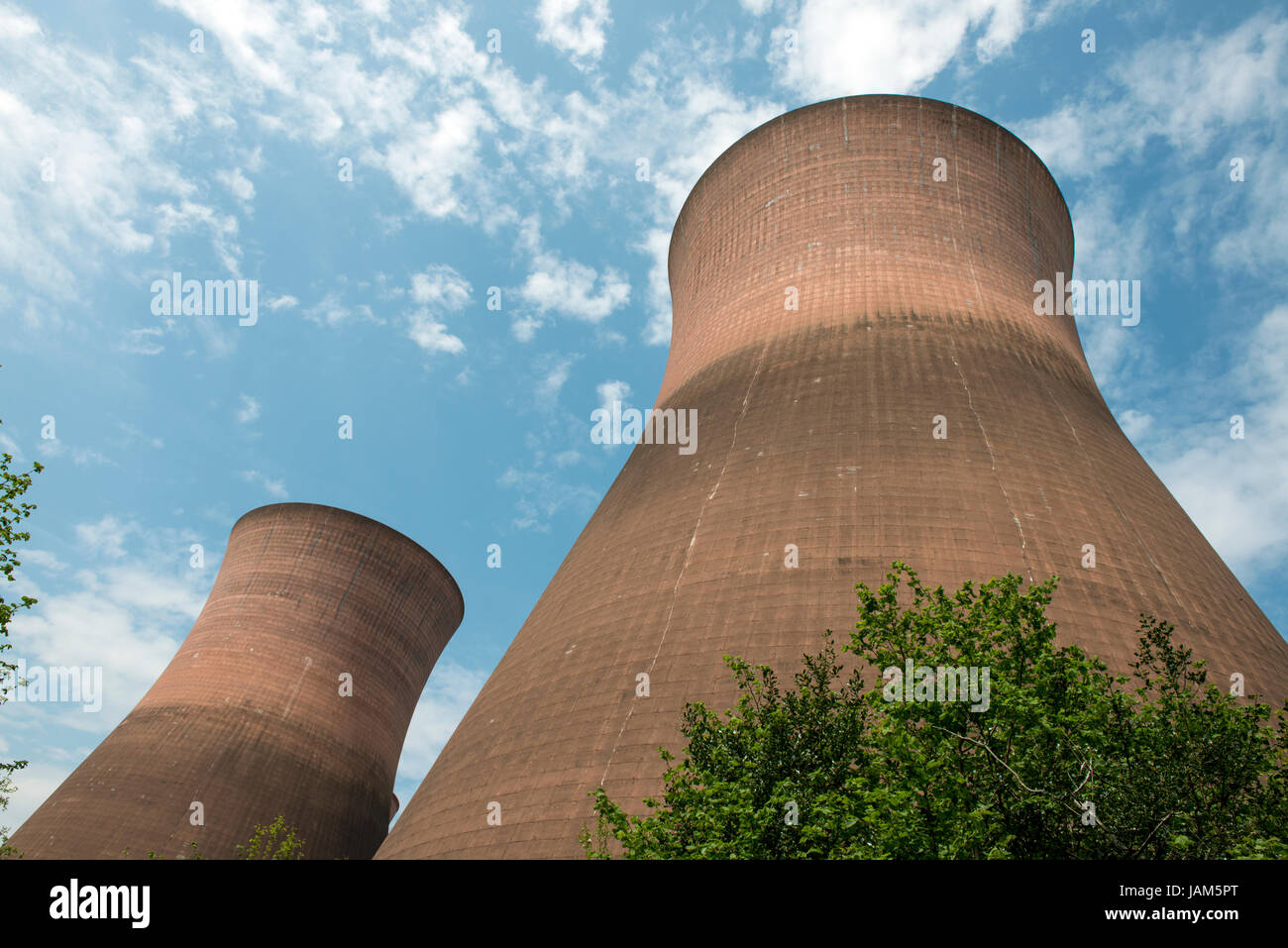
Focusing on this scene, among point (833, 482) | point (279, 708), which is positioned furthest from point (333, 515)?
point (833, 482)

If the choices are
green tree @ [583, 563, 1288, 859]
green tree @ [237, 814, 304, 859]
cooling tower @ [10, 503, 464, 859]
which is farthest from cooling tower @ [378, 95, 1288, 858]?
cooling tower @ [10, 503, 464, 859]

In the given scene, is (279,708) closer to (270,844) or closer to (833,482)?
(270,844)

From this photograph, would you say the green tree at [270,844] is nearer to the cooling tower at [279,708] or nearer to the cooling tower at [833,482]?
the cooling tower at [279,708]

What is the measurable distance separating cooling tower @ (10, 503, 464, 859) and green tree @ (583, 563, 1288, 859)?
1506 centimetres

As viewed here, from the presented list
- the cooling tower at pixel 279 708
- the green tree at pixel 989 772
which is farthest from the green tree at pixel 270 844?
the green tree at pixel 989 772

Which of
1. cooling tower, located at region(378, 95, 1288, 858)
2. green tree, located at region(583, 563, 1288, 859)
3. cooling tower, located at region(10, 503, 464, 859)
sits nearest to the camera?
green tree, located at region(583, 563, 1288, 859)

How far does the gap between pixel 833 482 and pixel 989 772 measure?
20.8ft

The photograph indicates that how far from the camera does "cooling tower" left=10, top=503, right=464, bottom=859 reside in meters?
18.1

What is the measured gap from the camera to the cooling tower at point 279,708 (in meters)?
18.1

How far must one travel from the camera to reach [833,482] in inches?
441

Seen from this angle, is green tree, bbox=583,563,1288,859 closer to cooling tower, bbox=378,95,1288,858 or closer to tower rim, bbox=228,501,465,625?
cooling tower, bbox=378,95,1288,858

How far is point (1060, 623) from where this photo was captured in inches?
357

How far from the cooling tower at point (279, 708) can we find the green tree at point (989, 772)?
1506cm
